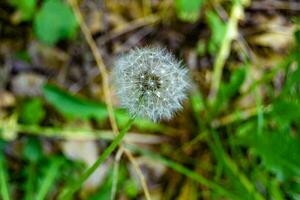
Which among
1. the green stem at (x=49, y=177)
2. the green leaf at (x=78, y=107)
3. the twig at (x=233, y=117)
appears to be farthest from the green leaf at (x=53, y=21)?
the twig at (x=233, y=117)

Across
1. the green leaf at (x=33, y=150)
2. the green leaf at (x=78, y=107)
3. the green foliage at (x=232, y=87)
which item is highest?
the green leaf at (x=78, y=107)

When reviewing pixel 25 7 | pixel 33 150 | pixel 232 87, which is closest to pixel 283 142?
pixel 232 87

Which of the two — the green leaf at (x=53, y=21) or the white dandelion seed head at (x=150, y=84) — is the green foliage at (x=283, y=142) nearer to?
the white dandelion seed head at (x=150, y=84)

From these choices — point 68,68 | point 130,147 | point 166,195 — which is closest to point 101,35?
point 68,68

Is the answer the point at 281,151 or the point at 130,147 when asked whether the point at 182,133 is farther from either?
the point at 281,151

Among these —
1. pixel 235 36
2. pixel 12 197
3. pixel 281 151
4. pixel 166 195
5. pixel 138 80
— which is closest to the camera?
pixel 138 80

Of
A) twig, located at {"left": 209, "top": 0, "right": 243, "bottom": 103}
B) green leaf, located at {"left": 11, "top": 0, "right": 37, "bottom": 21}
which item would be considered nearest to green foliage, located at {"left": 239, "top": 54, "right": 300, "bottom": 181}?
twig, located at {"left": 209, "top": 0, "right": 243, "bottom": 103}

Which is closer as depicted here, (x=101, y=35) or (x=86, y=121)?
(x=86, y=121)
